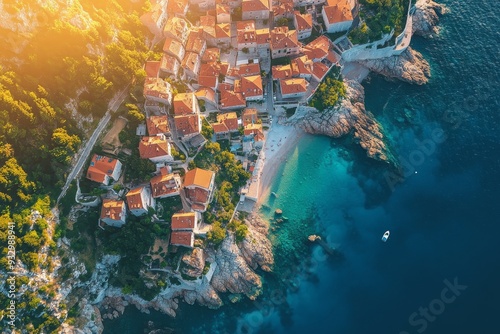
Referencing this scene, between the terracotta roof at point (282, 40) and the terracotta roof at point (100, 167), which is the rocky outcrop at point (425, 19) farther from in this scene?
the terracotta roof at point (100, 167)

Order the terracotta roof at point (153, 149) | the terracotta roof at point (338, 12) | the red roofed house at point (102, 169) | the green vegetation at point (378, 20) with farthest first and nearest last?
the green vegetation at point (378, 20) → the terracotta roof at point (338, 12) → the terracotta roof at point (153, 149) → the red roofed house at point (102, 169)

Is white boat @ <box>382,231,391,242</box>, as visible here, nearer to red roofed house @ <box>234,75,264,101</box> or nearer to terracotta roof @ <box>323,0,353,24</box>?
red roofed house @ <box>234,75,264,101</box>

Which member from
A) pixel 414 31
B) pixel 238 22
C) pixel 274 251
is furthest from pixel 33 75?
pixel 414 31

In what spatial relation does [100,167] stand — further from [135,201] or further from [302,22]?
[302,22]

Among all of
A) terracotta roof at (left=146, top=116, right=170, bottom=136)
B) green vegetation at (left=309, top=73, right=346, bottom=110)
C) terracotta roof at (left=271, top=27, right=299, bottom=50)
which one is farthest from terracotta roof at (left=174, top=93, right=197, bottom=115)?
green vegetation at (left=309, top=73, right=346, bottom=110)

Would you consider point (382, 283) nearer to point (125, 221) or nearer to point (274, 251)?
point (274, 251)

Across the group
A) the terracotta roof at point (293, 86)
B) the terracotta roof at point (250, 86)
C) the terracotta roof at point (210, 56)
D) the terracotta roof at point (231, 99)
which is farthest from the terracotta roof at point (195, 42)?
the terracotta roof at point (293, 86)
